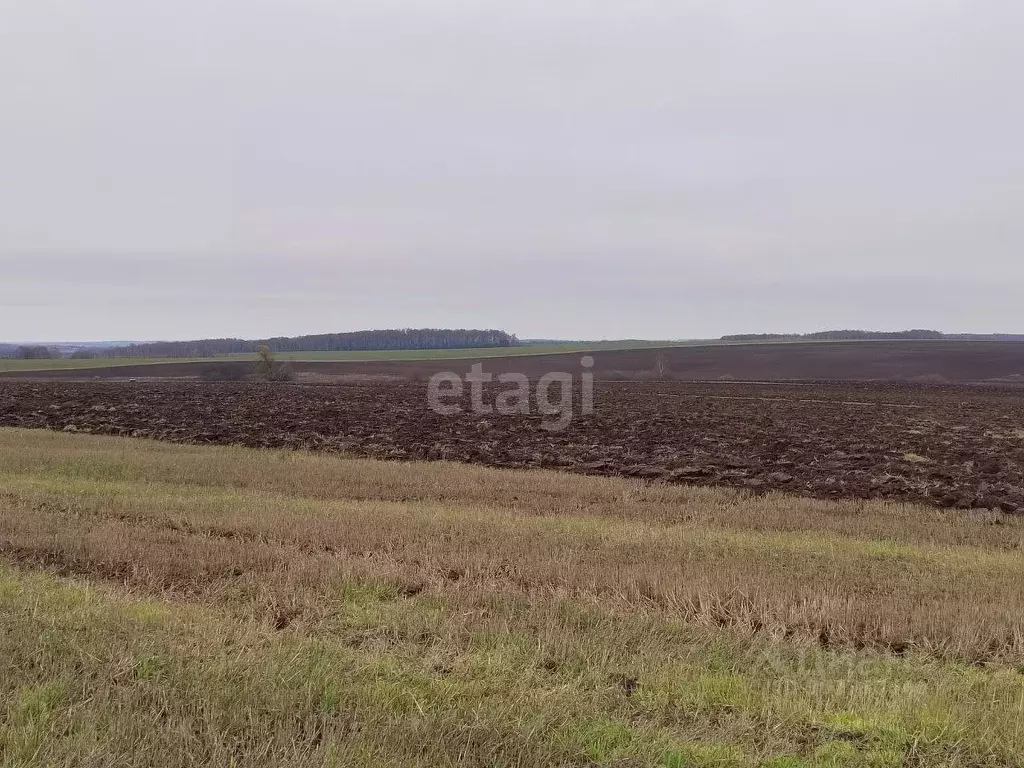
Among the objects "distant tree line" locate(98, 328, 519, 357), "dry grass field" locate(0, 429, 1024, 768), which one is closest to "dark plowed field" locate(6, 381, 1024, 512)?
"dry grass field" locate(0, 429, 1024, 768)

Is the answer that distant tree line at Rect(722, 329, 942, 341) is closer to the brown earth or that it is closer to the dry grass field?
the brown earth

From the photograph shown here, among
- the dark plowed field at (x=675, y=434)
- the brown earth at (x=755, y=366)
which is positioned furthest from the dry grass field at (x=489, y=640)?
the brown earth at (x=755, y=366)

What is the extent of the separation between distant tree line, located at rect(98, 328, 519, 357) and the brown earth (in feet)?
229

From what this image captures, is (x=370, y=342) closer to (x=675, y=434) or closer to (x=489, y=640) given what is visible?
(x=675, y=434)

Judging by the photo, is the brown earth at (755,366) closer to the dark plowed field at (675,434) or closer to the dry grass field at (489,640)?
the dark plowed field at (675,434)

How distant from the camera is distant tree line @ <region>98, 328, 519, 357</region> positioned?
Result: 7003 inches

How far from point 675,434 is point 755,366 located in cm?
7100

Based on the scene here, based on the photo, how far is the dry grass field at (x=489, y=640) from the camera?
13.9ft

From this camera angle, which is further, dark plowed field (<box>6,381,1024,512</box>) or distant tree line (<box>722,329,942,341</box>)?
distant tree line (<box>722,329,942,341</box>)

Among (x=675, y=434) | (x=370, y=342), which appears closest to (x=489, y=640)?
(x=675, y=434)

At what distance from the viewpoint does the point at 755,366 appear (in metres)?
93.8

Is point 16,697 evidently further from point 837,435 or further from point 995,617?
point 837,435

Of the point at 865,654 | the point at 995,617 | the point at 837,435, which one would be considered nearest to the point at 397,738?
the point at 865,654

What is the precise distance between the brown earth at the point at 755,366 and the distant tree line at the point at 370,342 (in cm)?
6979
